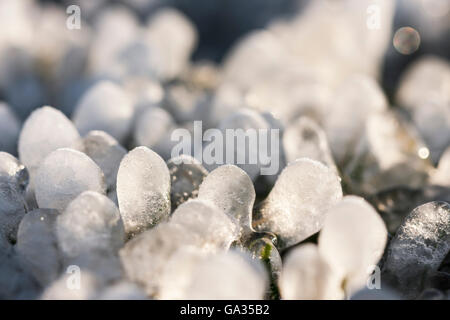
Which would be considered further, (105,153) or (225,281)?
(105,153)

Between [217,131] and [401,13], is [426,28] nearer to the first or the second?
[401,13]

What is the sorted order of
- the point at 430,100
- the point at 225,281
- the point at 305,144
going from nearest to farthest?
1. the point at 225,281
2. the point at 305,144
3. the point at 430,100

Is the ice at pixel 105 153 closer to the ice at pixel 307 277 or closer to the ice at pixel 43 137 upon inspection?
the ice at pixel 43 137

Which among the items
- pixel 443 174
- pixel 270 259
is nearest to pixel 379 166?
pixel 443 174

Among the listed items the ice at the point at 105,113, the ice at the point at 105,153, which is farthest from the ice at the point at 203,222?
the ice at the point at 105,113

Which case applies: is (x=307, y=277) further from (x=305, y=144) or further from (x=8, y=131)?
(x=8, y=131)

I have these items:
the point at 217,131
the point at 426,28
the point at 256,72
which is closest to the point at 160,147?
the point at 217,131
